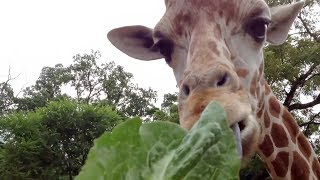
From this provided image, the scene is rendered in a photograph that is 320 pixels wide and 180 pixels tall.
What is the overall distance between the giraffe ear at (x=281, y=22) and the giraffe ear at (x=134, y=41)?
69cm

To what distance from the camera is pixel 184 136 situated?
305mm

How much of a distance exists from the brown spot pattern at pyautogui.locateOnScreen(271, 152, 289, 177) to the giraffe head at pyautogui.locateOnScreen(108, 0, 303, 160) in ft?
1.46

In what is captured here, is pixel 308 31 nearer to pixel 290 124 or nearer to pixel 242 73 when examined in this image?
pixel 290 124

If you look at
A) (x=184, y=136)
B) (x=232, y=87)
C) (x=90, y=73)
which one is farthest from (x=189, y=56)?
(x=90, y=73)

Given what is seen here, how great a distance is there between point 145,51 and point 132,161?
2702 millimetres

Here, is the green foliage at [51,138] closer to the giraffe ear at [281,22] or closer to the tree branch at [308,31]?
the tree branch at [308,31]

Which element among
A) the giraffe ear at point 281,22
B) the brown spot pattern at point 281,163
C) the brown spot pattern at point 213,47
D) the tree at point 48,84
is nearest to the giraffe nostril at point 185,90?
the brown spot pattern at point 213,47

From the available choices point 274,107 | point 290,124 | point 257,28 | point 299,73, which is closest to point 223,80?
point 257,28

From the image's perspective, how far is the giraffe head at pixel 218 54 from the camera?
5.93 feet

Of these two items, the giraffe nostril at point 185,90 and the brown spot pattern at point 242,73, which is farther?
the brown spot pattern at point 242,73

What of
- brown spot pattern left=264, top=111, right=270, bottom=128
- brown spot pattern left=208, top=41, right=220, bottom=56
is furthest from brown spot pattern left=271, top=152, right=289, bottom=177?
brown spot pattern left=208, top=41, right=220, bottom=56

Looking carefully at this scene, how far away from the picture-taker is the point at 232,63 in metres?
2.11

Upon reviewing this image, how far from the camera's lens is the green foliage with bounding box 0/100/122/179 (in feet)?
43.7

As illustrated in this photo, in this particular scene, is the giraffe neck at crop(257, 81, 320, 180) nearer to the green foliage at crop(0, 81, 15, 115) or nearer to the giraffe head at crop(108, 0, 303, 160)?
the giraffe head at crop(108, 0, 303, 160)
